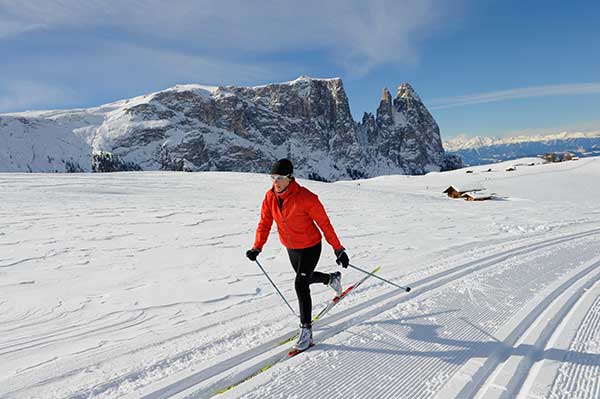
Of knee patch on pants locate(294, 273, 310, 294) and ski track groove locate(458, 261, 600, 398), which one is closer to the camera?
ski track groove locate(458, 261, 600, 398)

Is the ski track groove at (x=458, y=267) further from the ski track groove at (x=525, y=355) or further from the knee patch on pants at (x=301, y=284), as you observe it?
the ski track groove at (x=525, y=355)

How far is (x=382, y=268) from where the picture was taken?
7.74 metres

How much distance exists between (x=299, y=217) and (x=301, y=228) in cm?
14

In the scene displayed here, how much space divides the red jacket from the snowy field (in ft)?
4.18

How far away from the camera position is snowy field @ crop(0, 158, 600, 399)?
11.3 ft

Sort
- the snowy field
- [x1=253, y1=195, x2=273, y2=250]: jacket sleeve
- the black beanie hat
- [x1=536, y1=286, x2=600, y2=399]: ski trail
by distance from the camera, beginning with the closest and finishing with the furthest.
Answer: [x1=536, y1=286, x2=600, y2=399]: ski trail < the snowy field < the black beanie hat < [x1=253, y1=195, x2=273, y2=250]: jacket sleeve

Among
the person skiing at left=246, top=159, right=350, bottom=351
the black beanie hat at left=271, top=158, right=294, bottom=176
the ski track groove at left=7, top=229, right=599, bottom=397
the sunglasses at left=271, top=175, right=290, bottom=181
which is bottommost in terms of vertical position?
the ski track groove at left=7, top=229, right=599, bottom=397

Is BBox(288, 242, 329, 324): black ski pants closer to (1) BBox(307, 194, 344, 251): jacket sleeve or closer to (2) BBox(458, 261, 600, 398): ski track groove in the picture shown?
(1) BBox(307, 194, 344, 251): jacket sleeve

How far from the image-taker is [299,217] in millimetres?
4129

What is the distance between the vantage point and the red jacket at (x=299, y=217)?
410 cm

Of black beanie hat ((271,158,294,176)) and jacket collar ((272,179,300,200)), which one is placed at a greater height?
black beanie hat ((271,158,294,176))

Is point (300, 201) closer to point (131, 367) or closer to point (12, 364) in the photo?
point (131, 367)

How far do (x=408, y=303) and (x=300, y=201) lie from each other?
2.73 m

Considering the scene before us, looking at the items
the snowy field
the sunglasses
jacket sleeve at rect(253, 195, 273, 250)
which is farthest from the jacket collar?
the snowy field
